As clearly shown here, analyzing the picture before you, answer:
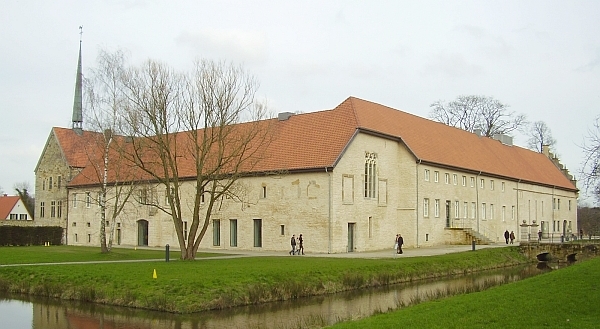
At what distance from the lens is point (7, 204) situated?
287ft

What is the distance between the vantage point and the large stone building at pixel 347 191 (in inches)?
1638

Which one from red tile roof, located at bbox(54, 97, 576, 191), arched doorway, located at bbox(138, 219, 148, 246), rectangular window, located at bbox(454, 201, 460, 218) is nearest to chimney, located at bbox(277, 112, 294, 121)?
red tile roof, located at bbox(54, 97, 576, 191)

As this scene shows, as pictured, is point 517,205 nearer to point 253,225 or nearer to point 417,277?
point 253,225

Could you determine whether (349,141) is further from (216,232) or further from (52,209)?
(52,209)

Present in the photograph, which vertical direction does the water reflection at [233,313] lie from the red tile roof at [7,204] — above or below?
below

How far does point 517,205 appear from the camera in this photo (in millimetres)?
63469

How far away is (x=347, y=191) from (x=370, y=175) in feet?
10.8

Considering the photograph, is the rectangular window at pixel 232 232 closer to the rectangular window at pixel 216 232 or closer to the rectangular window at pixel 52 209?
the rectangular window at pixel 216 232

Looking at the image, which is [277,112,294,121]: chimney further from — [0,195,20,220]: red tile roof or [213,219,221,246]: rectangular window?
[0,195,20,220]: red tile roof

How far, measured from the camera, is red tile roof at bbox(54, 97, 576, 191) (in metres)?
42.0

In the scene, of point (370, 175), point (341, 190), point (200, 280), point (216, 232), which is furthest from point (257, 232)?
point (200, 280)

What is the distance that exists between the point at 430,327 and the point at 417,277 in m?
18.0

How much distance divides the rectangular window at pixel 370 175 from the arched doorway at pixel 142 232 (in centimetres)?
1864

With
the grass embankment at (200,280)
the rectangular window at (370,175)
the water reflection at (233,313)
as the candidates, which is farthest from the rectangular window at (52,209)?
the water reflection at (233,313)
